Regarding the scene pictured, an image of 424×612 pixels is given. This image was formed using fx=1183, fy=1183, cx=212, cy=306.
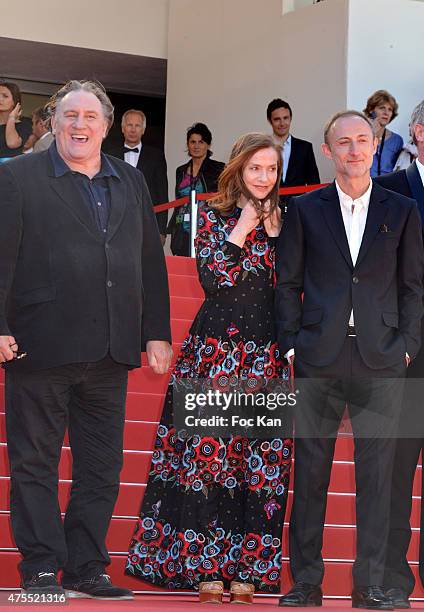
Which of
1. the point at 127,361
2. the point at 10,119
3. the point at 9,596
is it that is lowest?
the point at 9,596

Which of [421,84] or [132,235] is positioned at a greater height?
[421,84]

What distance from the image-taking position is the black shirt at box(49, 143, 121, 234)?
163 inches

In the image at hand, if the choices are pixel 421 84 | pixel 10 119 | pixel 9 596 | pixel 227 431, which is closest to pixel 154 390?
pixel 227 431

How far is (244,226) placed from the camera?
4.34 meters

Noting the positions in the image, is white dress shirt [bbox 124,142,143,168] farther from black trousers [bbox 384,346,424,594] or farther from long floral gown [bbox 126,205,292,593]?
black trousers [bbox 384,346,424,594]

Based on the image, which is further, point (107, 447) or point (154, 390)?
point (154, 390)

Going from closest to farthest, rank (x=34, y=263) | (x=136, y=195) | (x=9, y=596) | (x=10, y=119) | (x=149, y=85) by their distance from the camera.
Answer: (x=9, y=596) < (x=34, y=263) < (x=136, y=195) < (x=10, y=119) < (x=149, y=85)

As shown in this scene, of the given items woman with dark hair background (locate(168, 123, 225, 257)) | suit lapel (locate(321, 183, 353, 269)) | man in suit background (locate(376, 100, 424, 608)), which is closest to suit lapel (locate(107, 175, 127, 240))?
suit lapel (locate(321, 183, 353, 269))

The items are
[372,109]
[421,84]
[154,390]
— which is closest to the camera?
[154,390]

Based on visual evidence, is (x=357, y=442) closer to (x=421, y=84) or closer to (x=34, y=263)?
(x=34, y=263)

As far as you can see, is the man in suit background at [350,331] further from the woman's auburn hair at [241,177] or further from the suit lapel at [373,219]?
the woman's auburn hair at [241,177]

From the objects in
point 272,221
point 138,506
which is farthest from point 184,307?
point 272,221

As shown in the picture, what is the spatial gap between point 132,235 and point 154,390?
2753mm

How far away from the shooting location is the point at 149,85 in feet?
53.7
